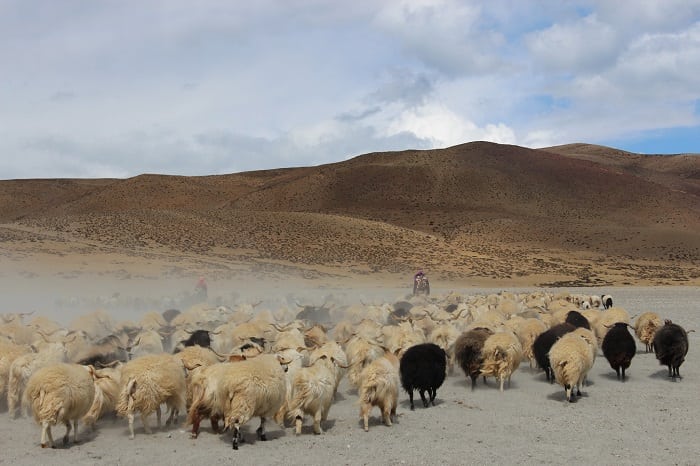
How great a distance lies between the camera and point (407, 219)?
84.8 metres

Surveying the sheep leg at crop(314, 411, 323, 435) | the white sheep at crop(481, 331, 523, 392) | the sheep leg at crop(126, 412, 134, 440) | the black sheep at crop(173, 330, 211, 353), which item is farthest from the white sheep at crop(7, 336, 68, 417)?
the white sheep at crop(481, 331, 523, 392)

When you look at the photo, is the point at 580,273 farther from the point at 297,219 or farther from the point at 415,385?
the point at 415,385

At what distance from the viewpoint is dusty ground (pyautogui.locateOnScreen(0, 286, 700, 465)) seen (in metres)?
7.59

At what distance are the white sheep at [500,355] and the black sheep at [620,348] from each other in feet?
7.15

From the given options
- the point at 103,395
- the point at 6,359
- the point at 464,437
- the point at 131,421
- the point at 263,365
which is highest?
the point at 263,365

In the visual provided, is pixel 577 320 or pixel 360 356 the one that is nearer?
pixel 360 356

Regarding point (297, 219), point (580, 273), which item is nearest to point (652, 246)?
point (580, 273)

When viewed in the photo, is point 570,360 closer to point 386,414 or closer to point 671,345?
point 671,345

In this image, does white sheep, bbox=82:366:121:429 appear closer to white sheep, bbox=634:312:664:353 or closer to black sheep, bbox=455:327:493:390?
black sheep, bbox=455:327:493:390

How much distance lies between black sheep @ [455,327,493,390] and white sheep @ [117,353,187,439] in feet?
16.4

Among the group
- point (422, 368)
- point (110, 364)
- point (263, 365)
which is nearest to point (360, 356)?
point (422, 368)

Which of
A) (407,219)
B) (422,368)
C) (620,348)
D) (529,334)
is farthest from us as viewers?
(407,219)

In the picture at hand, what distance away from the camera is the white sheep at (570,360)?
10.0 meters

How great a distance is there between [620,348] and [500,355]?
263 centimetres
